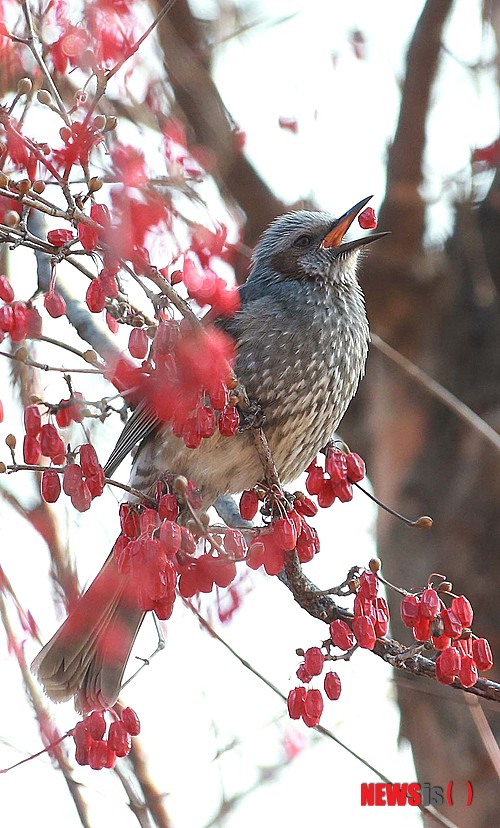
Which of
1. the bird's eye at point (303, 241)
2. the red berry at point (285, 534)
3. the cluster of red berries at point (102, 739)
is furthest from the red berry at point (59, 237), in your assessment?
the bird's eye at point (303, 241)

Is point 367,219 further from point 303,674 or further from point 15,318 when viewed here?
point 303,674

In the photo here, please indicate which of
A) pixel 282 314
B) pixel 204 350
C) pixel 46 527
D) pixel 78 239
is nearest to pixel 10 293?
pixel 78 239

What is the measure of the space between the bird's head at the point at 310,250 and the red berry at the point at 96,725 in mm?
1823

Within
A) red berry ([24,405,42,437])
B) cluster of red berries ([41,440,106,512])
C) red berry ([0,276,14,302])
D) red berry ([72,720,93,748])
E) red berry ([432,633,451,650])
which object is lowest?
red berry ([432,633,451,650])

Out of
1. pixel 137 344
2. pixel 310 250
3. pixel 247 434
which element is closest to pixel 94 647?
pixel 247 434

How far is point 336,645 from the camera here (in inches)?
91.4

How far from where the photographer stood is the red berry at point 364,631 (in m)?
2.19

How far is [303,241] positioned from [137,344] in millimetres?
1770

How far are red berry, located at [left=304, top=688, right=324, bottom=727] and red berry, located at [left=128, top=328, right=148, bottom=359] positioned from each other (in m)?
0.95

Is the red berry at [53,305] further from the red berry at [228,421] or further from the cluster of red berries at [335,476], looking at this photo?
the cluster of red berries at [335,476]

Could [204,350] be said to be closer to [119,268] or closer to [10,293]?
[119,268]

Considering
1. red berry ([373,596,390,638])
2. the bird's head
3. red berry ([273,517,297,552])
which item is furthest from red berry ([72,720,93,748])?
the bird's head

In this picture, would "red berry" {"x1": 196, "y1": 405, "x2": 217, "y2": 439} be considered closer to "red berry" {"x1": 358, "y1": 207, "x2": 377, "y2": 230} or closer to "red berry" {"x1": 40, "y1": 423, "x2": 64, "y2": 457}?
"red berry" {"x1": 40, "y1": 423, "x2": 64, "y2": 457}

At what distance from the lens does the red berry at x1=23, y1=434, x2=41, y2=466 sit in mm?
2195
